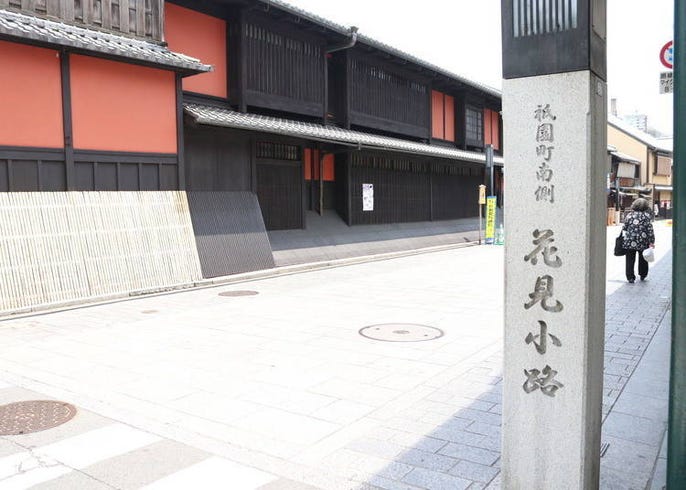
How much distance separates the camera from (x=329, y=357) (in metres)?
6.80

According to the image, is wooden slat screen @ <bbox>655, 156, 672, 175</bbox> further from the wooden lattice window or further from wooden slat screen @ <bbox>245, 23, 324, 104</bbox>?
wooden slat screen @ <bbox>245, 23, 324, 104</bbox>

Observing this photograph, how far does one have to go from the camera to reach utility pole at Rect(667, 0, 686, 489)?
295 cm

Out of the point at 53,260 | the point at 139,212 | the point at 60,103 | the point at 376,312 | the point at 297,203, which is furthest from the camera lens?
the point at 297,203

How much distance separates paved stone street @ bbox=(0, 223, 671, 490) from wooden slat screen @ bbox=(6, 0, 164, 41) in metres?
5.99

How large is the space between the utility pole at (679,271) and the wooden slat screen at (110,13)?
38.1 ft

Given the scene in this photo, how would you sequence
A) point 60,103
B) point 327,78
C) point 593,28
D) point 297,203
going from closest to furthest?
point 593,28 → point 60,103 → point 297,203 → point 327,78

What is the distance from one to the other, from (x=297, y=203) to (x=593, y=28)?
14.5 metres

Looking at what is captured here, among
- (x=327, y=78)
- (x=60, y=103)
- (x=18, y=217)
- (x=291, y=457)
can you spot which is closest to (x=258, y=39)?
(x=327, y=78)

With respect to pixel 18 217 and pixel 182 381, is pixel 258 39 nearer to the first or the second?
pixel 18 217

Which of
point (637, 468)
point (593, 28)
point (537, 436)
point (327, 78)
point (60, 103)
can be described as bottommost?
point (637, 468)

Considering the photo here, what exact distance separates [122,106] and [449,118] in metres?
18.8

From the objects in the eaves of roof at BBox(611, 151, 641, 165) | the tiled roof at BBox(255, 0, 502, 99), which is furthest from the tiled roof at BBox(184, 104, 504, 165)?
the eaves of roof at BBox(611, 151, 641, 165)

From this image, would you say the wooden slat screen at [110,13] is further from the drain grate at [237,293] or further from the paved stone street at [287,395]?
the drain grate at [237,293]

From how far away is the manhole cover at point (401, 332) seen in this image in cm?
772
